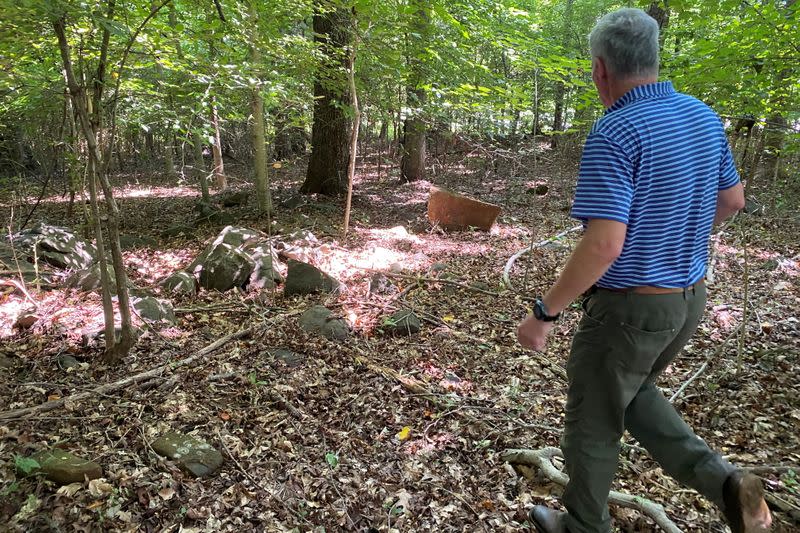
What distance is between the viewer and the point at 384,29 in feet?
21.1

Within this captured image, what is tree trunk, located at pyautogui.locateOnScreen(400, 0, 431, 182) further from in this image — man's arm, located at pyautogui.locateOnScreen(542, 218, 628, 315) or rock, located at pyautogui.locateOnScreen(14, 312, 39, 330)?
rock, located at pyautogui.locateOnScreen(14, 312, 39, 330)

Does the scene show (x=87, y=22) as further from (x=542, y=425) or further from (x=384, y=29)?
(x=542, y=425)

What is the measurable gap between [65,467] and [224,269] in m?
3.40

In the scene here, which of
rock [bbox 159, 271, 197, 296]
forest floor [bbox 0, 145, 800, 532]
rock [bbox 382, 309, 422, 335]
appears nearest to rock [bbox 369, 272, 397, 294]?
forest floor [bbox 0, 145, 800, 532]

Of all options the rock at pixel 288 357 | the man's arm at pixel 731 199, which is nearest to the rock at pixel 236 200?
the rock at pixel 288 357

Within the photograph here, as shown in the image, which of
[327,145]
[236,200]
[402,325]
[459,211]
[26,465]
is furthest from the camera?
[236,200]

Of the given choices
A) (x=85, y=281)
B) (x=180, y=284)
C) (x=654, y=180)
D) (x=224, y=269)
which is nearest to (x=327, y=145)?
(x=224, y=269)

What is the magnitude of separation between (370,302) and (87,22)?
11.8 ft

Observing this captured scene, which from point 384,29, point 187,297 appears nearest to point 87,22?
point 187,297

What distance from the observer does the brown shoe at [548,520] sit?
197 centimetres

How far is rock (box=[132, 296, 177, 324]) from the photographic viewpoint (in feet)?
14.7

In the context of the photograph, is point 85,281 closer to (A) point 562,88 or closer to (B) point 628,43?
(B) point 628,43

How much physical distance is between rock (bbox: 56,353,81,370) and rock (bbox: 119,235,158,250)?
12.9 ft

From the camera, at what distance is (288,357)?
161 inches
